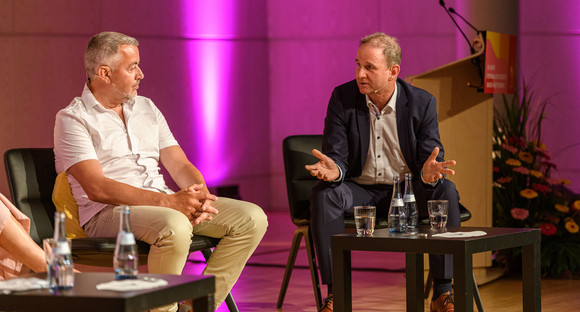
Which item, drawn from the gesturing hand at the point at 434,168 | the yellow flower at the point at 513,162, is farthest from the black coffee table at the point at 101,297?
the yellow flower at the point at 513,162

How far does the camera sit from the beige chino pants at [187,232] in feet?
10.4

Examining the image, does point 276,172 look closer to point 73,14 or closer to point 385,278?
point 73,14

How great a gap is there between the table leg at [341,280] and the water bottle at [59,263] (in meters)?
1.22

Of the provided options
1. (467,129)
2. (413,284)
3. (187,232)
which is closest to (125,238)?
(187,232)

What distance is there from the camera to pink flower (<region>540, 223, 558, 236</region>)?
16.5 ft

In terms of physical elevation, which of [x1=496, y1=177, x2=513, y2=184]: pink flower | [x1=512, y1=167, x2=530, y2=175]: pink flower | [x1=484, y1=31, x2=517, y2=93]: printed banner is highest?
[x1=484, y1=31, x2=517, y2=93]: printed banner

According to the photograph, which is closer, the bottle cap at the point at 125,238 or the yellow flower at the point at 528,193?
the bottle cap at the point at 125,238

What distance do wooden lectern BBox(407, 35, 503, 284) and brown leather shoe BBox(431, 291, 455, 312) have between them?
1109 millimetres

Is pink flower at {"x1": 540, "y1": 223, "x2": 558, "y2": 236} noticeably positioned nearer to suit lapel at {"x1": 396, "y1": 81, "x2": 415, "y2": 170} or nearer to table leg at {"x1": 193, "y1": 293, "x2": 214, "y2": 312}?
suit lapel at {"x1": 396, "y1": 81, "x2": 415, "y2": 170}

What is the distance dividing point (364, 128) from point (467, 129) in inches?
32.1

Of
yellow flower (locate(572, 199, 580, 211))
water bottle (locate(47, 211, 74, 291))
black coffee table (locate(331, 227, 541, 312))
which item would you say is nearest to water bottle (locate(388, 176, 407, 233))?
black coffee table (locate(331, 227, 541, 312))

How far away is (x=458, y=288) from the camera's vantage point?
9.71ft

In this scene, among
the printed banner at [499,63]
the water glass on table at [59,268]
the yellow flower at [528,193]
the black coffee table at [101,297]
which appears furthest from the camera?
the yellow flower at [528,193]

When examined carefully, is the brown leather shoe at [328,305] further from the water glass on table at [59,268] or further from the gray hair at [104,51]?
the water glass on table at [59,268]
